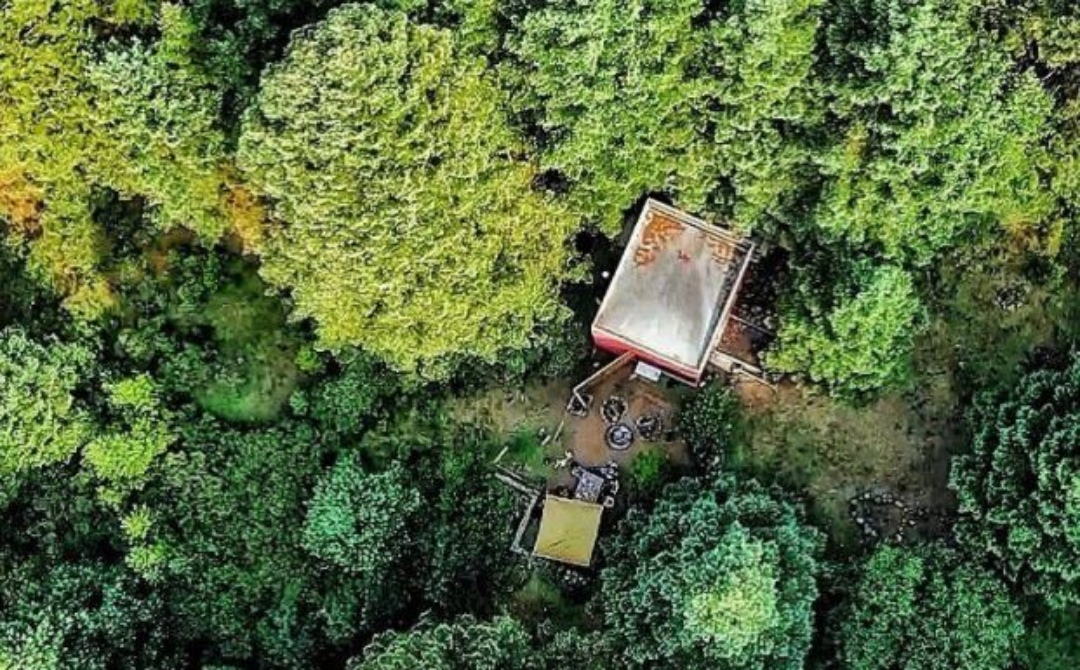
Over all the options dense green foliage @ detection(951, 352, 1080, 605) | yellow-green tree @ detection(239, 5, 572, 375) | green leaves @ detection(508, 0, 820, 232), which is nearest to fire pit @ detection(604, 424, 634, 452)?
yellow-green tree @ detection(239, 5, 572, 375)

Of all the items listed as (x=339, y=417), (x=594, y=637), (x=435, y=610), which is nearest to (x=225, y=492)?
(x=339, y=417)

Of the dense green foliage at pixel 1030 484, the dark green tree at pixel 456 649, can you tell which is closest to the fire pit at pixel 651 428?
the dark green tree at pixel 456 649

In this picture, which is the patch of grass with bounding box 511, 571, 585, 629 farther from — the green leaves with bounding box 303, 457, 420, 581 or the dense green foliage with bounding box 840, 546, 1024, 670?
the dense green foliage with bounding box 840, 546, 1024, 670

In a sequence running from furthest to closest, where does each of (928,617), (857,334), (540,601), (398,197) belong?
(540,601) → (857,334) → (928,617) → (398,197)

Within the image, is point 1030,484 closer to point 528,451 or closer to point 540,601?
point 540,601

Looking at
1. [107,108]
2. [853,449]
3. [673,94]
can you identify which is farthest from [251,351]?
[853,449]

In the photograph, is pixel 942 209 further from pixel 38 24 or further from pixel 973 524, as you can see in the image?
pixel 38 24
